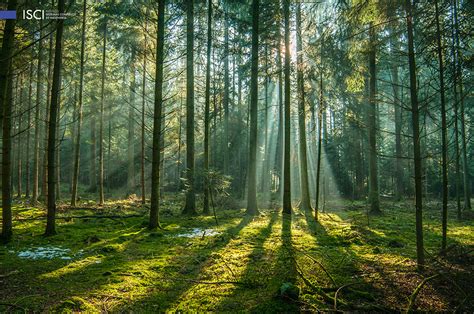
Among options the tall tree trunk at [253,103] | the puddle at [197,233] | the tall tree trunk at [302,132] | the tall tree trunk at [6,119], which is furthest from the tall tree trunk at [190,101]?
the tall tree trunk at [6,119]

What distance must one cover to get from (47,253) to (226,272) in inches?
155

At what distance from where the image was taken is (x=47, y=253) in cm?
613

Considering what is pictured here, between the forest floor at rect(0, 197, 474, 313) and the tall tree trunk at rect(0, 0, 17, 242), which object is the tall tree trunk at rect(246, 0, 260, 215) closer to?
the forest floor at rect(0, 197, 474, 313)

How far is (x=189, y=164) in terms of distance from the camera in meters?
12.8

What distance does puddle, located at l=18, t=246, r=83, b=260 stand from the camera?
5.86 meters

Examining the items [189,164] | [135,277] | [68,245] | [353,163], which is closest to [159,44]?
[189,164]

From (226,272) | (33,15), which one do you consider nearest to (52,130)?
(33,15)

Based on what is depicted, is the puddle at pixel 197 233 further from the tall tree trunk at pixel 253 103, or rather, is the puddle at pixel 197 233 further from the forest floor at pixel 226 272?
the tall tree trunk at pixel 253 103

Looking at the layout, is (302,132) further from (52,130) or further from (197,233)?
(52,130)

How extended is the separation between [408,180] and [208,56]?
1010 inches

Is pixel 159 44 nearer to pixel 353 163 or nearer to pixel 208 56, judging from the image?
pixel 208 56

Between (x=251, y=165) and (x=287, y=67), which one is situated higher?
(x=287, y=67)

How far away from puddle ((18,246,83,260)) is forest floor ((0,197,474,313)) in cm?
2

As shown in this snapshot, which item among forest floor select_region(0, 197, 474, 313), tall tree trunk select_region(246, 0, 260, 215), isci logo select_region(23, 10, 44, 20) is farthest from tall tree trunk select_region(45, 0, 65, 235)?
tall tree trunk select_region(246, 0, 260, 215)
